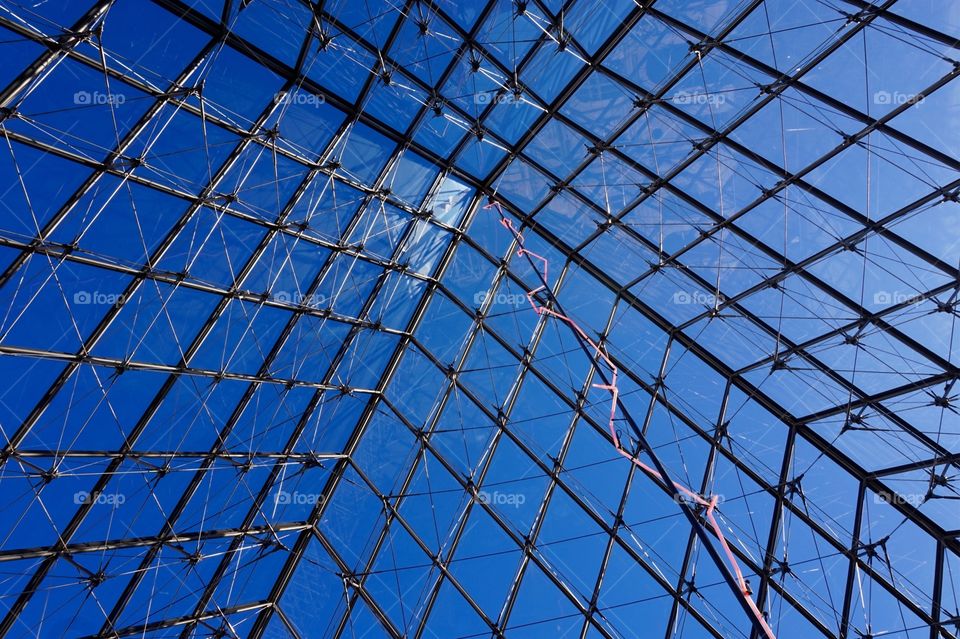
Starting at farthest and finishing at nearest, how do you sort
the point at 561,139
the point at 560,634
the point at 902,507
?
the point at 561,139 < the point at 560,634 < the point at 902,507

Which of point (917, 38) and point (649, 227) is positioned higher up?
point (649, 227)

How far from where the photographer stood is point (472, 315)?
72.5 ft

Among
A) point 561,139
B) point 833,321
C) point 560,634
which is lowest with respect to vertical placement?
point 560,634

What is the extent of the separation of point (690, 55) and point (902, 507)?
1235 cm

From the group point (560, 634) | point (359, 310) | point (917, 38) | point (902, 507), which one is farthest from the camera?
point (359, 310)

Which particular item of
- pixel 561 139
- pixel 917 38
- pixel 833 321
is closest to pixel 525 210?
pixel 561 139

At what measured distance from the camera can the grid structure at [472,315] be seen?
14438mm

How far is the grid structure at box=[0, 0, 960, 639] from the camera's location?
1444 centimetres

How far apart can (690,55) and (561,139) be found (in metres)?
4.70

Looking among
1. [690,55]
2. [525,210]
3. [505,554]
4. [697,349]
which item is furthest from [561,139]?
[505,554]

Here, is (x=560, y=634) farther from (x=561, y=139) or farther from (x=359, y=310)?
(x=561, y=139)

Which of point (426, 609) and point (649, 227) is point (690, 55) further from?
point (426, 609)

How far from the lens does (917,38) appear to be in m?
12.7

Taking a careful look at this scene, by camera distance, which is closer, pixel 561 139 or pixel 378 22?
pixel 378 22
